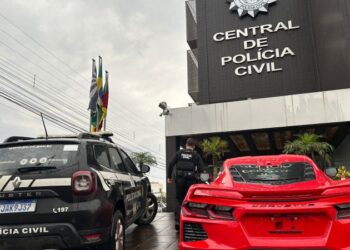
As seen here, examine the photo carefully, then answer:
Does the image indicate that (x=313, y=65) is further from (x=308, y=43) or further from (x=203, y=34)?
(x=203, y=34)

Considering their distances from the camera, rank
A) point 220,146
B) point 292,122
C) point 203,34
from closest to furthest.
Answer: point 292,122, point 220,146, point 203,34

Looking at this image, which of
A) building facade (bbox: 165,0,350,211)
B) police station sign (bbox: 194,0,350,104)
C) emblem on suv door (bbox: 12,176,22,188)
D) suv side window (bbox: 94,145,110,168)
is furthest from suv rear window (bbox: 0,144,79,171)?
police station sign (bbox: 194,0,350,104)

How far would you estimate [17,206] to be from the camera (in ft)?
12.2

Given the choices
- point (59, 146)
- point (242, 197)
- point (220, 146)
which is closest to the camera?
point (242, 197)

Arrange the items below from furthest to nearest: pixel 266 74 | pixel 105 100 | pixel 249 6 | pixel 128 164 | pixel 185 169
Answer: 1. pixel 249 6
2. pixel 266 74
3. pixel 105 100
4. pixel 185 169
5. pixel 128 164

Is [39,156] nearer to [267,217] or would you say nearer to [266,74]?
[267,217]

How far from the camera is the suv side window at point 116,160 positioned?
5.16 metres

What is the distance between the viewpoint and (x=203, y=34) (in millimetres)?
27969

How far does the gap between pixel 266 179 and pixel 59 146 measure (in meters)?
2.43

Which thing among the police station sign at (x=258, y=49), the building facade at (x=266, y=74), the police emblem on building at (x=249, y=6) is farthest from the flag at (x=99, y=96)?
the police emblem on building at (x=249, y=6)

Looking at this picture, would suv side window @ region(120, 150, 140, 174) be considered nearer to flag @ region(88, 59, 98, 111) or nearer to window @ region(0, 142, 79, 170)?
window @ region(0, 142, 79, 170)

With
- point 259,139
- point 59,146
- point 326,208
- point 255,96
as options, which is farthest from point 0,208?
point 255,96

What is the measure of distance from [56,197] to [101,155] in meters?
1.03

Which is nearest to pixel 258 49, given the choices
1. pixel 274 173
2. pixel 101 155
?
pixel 101 155
